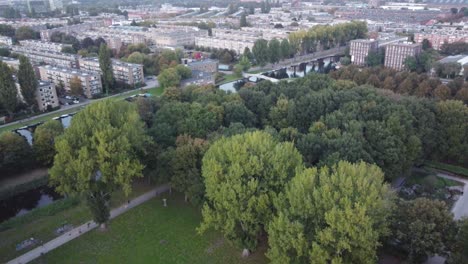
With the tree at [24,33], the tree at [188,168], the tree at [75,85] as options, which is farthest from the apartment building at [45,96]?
the tree at [24,33]

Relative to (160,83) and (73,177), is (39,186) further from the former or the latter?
(160,83)

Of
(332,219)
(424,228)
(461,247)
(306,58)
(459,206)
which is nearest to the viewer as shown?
(332,219)

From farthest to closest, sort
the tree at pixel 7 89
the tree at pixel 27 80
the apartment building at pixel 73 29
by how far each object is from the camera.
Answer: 1. the apartment building at pixel 73 29
2. the tree at pixel 27 80
3. the tree at pixel 7 89

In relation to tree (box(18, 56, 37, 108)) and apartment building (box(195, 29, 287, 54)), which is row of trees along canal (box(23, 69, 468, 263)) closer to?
tree (box(18, 56, 37, 108))

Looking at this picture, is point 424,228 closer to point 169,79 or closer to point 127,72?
point 169,79

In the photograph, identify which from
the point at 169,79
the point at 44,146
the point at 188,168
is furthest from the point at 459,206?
the point at 169,79

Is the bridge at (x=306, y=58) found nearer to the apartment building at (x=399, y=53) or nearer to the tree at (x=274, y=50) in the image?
the tree at (x=274, y=50)
